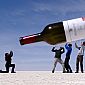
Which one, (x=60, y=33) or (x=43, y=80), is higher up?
(x=60, y=33)

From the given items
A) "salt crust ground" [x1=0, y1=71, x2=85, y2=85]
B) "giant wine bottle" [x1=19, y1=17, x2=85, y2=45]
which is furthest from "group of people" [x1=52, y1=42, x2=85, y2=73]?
"giant wine bottle" [x1=19, y1=17, x2=85, y2=45]

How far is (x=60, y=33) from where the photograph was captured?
12.1 ft

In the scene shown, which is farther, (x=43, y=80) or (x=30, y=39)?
(x=43, y=80)

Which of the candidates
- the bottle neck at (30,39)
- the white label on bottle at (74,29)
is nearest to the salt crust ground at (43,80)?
the bottle neck at (30,39)

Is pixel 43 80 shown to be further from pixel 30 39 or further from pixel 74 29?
pixel 74 29

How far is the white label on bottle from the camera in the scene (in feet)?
10.8

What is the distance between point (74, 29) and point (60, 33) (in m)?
0.38

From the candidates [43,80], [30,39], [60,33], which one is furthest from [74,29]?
[43,80]

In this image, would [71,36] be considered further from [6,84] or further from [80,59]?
[80,59]

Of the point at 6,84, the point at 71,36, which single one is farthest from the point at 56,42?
the point at 6,84

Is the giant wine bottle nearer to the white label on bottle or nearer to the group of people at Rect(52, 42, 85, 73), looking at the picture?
the white label on bottle

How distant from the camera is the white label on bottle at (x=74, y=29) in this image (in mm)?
3277

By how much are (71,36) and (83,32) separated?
6.0 inches

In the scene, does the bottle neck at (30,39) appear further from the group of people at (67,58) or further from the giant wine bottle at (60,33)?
the group of people at (67,58)
